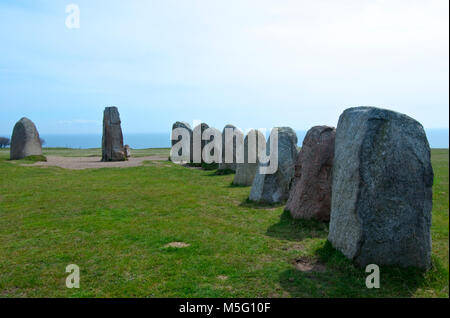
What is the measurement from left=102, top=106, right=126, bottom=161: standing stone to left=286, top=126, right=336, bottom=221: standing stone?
19346 mm

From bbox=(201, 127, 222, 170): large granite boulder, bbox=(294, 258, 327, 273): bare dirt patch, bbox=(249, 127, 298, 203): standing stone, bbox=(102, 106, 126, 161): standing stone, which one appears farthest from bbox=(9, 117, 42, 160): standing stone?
bbox=(294, 258, 327, 273): bare dirt patch

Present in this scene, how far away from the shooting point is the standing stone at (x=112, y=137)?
26125 mm

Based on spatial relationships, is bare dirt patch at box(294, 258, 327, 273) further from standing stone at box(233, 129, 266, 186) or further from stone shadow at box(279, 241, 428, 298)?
→ standing stone at box(233, 129, 266, 186)

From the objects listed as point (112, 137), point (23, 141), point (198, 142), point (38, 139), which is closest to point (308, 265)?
point (198, 142)

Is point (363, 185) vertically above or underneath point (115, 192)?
above

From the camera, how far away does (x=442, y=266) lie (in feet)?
19.1

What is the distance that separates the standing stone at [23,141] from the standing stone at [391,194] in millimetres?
24140

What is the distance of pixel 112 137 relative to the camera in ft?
85.7
